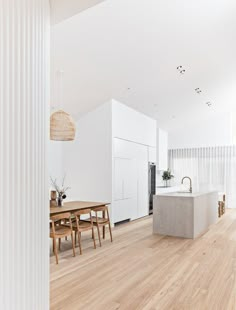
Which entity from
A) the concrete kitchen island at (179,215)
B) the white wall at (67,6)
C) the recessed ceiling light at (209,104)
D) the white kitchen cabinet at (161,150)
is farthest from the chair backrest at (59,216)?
the recessed ceiling light at (209,104)

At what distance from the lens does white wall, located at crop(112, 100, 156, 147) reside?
20.9 feet

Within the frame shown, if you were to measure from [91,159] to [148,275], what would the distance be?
12.0 ft

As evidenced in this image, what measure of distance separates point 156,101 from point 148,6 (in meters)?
3.73

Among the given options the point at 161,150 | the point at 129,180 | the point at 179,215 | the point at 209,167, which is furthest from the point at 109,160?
the point at 209,167

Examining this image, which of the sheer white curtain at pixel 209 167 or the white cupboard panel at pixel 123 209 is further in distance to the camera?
the sheer white curtain at pixel 209 167

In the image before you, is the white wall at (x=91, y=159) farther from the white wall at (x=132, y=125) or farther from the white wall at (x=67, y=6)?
the white wall at (x=67, y=6)

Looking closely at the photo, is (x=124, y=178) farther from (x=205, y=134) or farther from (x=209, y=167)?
(x=205, y=134)

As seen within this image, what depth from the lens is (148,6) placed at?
10.7 ft

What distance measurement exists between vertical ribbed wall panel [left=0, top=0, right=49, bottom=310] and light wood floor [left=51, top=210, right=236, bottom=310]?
1042mm

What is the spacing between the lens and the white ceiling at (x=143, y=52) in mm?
3373

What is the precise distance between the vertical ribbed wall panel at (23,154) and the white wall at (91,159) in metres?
4.35

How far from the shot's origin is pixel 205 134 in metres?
10.3

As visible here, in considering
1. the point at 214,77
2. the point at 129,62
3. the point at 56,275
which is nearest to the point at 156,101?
the point at 214,77

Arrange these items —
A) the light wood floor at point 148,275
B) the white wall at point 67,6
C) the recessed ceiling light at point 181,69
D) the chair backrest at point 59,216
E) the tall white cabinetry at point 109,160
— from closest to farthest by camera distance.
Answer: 1. the white wall at point 67,6
2. the light wood floor at point 148,275
3. the chair backrest at point 59,216
4. the recessed ceiling light at point 181,69
5. the tall white cabinetry at point 109,160
